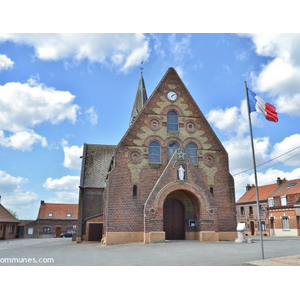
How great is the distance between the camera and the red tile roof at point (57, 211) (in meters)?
60.8

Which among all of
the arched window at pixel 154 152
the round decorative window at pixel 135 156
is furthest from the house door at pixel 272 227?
the round decorative window at pixel 135 156

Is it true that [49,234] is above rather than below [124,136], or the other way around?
below

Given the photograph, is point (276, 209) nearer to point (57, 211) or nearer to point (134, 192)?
point (134, 192)

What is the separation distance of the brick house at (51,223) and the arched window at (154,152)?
4062cm

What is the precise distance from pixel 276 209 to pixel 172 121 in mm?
27082

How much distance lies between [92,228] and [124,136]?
11021mm

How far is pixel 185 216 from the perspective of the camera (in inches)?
1013

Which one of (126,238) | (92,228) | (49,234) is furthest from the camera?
(49,234)

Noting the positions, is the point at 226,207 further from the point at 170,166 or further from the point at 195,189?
the point at 170,166

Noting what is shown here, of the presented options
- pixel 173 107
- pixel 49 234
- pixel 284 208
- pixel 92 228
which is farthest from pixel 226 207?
pixel 49 234

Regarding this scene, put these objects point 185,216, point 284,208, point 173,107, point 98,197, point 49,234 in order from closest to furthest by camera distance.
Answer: point 185,216
point 173,107
point 98,197
point 284,208
point 49,234

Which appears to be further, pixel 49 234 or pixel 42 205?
pixel 42 205

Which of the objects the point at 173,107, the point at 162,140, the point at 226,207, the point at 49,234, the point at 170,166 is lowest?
the point at 49,234

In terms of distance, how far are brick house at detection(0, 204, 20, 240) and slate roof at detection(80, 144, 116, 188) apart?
862 inches
